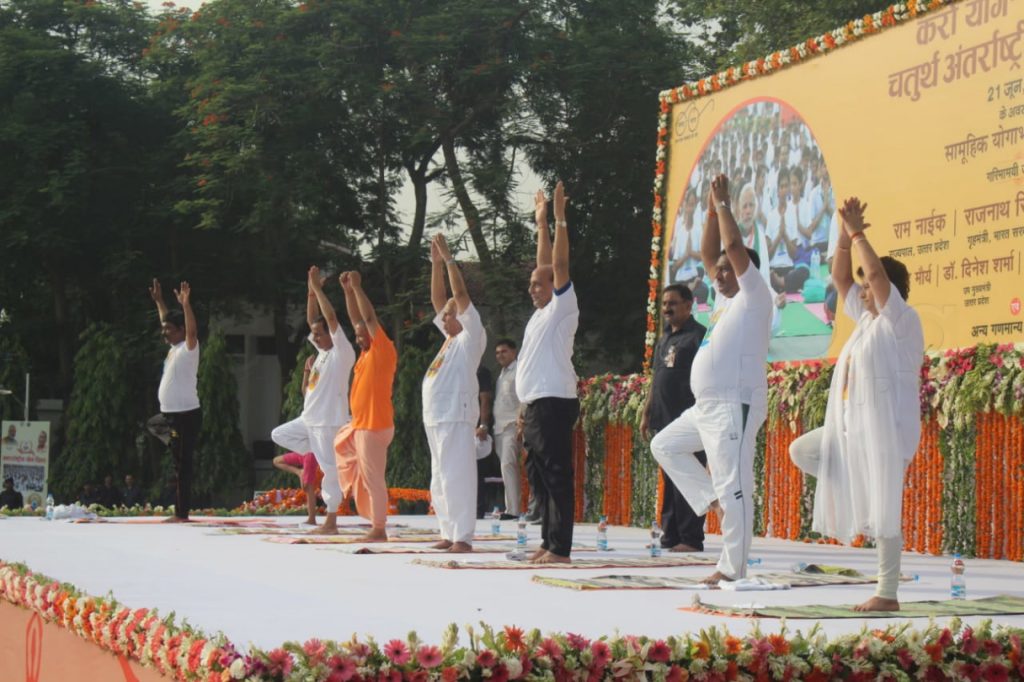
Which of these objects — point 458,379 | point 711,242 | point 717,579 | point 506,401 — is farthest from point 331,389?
point 717,579

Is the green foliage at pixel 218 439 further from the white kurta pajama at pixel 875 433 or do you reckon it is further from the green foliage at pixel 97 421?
the white kurta pajama at pixel 875 433

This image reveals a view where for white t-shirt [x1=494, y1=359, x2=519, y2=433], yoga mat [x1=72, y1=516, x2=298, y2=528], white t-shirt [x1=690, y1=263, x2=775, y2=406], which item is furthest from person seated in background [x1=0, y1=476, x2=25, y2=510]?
white t-shirt [x1=690, y1=263, x2=775, y2=406]

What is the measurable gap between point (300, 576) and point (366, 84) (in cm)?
1771

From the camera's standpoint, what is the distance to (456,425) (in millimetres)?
9078

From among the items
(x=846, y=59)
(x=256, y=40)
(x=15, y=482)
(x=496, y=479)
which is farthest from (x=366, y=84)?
(x=846, y=59)

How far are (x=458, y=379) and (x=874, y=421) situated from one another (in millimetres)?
3708

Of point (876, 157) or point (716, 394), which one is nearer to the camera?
point (716, 394)

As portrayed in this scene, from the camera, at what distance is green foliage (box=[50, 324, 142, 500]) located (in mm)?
23953

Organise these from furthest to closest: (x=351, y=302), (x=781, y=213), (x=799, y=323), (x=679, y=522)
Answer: (x=781, y=213)
(x=799, y=323)
(x=351, y=302)
(x=679, y=522)

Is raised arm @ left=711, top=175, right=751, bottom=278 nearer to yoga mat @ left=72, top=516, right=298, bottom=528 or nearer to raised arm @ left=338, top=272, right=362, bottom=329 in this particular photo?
raised arm @ left=338, top=272, right=362, bottom=329

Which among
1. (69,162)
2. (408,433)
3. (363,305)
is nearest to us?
(363,305)

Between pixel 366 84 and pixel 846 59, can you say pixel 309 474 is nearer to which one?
pixel 846 59

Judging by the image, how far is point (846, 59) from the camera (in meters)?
12.3

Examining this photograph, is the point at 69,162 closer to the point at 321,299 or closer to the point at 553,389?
the point at 321,299
